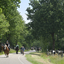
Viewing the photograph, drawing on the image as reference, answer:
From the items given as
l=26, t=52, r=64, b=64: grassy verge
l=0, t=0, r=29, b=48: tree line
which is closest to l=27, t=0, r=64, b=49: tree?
l=0, t=0, r=29, b=48: tree line

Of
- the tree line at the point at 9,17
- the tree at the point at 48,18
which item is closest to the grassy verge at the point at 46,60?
the tree line at the point at 9,17

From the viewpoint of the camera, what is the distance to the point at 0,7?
17.7 m

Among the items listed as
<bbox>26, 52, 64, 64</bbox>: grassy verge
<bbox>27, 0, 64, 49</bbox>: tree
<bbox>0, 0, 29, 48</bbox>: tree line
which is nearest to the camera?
<bbox>0, 0, 29, 48</bbox>: tree line

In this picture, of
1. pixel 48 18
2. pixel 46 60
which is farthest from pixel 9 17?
pixel 48 18

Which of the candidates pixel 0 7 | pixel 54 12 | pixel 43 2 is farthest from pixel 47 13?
pixel 0 7

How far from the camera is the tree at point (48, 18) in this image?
144 ft

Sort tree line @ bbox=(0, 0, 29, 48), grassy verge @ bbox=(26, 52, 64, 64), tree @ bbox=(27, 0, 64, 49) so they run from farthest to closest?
tree @ bbox=(27, 0, 64, 49) → grassy verge @ bbox=(26, 52, 64, 64) → tree line @ bbox=(0, 0, 29, 48)

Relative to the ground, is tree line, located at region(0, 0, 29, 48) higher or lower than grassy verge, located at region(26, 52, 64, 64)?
higher

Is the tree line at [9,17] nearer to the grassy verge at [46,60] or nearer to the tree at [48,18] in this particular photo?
the tree at [48,18]

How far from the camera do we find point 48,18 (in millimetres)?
43531

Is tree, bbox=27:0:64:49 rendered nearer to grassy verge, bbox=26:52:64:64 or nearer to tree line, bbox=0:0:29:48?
tree line, bbox=0:0:29:48

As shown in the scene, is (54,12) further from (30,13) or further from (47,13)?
(30,13)

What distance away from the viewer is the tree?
1722 inches

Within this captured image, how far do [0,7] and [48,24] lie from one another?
2707 centimetres
